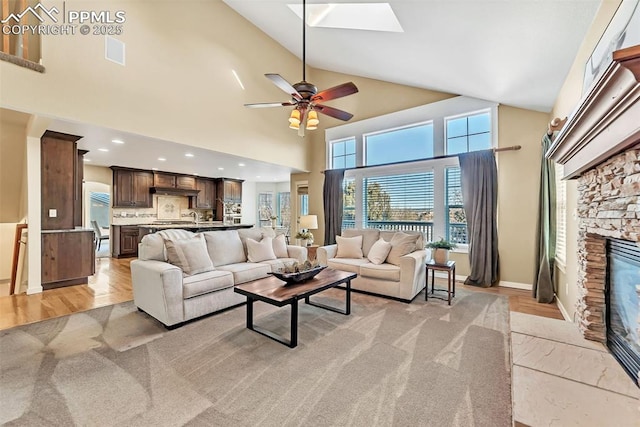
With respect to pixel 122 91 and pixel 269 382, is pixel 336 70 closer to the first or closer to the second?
pixel 122 91

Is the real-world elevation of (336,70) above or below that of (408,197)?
above

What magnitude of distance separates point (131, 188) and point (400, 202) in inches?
278

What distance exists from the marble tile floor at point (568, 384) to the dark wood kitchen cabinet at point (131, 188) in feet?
28.2

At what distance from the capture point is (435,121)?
16.8 feet

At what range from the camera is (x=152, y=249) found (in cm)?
322

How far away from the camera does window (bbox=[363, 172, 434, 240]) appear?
17.2ft

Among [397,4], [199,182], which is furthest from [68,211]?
[397,4]

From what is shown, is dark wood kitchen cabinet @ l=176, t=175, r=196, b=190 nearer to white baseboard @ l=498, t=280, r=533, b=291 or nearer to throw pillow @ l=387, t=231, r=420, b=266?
throw pillow @ l=387, t=231, r=420, b=266

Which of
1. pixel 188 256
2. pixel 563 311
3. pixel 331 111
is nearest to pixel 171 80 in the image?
pixel 331 111

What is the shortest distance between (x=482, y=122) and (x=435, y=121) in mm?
778

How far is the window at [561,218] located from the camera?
3.35m

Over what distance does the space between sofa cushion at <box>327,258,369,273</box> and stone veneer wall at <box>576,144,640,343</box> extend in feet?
7.82

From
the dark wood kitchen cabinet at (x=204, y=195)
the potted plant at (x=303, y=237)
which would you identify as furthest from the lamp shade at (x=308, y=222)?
the dark wood kitchen cabinet at (x=204, y=195)

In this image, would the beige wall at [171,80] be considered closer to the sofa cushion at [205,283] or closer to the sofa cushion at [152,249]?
the sofa cushion at [152,249]
